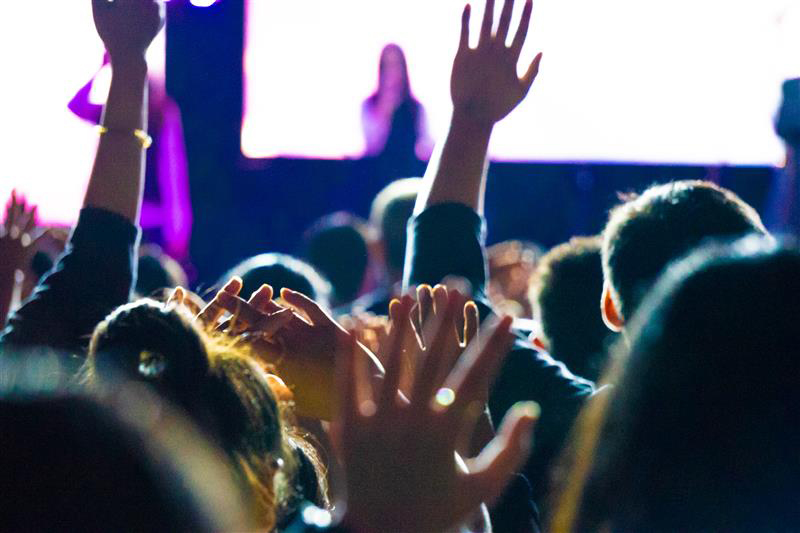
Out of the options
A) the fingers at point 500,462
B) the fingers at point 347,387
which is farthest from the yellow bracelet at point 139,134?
the fingers at point 500,462

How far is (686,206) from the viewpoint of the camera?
1535 mm

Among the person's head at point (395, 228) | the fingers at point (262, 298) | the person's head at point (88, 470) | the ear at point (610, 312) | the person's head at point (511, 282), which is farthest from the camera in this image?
the person's head at point (395, 228)

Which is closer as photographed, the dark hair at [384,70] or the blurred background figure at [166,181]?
the dark hair at [384,70]

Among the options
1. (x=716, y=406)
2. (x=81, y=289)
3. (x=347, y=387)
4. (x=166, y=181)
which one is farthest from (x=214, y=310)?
(x=166, y=181)

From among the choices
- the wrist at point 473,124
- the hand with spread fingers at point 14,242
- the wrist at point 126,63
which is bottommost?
the hand with spread fingers at point 14,242

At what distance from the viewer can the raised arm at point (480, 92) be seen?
5.30ft

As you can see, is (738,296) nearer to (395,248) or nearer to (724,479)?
(724,479)

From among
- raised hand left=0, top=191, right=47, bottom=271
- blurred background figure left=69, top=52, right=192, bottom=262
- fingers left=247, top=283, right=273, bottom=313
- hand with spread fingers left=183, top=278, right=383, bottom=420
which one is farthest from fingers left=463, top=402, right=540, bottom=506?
blurred background figure left=69, top=52, right=192, bottom=262

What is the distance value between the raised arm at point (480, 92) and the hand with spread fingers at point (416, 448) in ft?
2.44

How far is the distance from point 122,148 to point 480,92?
609 millimetres

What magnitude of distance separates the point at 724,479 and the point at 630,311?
78cm

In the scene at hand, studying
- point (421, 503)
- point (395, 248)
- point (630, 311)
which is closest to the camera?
point (421, 503)

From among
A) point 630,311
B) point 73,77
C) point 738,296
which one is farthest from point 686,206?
point 73,77

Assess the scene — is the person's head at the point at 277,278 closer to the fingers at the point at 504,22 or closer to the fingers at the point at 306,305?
the fingers at the point at 504,22
